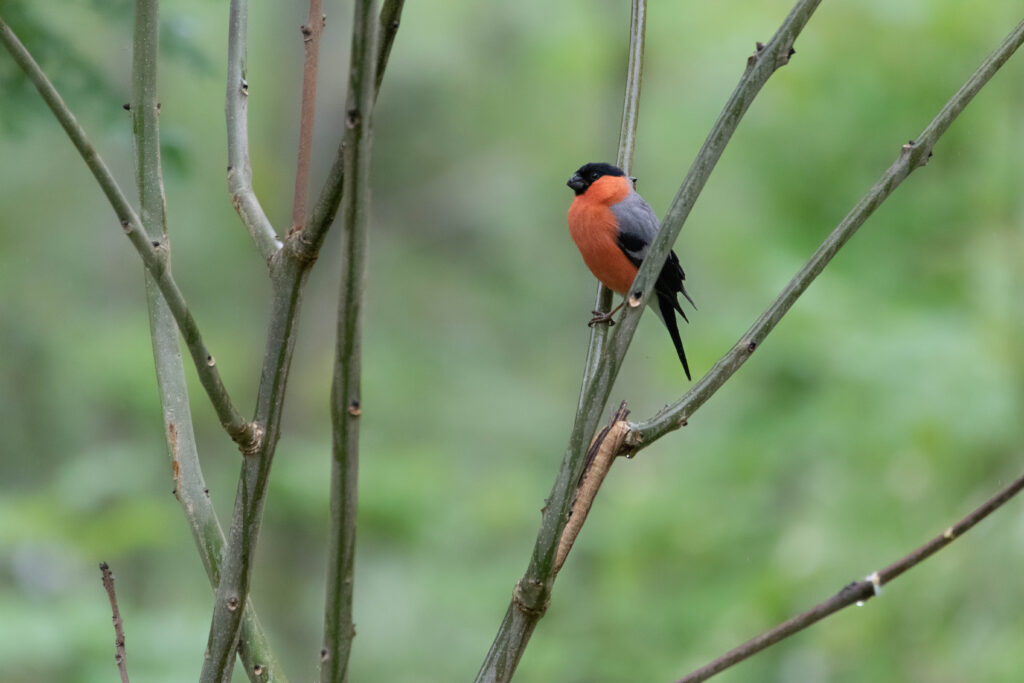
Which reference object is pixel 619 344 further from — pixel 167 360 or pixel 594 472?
pixel 167 360

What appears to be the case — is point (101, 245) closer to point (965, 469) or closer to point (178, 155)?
point (178, 155)

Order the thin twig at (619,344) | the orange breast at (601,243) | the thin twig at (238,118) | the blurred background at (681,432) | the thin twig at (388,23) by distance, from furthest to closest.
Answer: the blurred background at (681,432)
the orange breast at (601,243)
the thin twig at (238,118)
the thin twig at (619,344)
the thin twig at (388,23)

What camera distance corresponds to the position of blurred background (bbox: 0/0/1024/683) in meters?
4.25

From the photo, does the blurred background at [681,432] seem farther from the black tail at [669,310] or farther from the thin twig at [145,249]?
the thin twig at [145,249]

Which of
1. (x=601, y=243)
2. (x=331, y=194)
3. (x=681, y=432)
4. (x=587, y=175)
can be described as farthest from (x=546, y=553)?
(x=681, y=432)

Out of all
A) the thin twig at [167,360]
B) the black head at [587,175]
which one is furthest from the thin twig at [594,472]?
the black head at [587,175]

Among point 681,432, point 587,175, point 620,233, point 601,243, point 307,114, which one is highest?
point 681,432

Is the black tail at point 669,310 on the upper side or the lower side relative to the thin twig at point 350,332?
upper

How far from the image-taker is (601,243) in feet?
10.9

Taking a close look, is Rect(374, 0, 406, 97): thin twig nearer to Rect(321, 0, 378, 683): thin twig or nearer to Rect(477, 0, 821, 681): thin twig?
Rect(321, 0, 378, 683): thin twig

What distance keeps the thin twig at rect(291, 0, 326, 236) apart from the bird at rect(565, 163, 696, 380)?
1.70 metres

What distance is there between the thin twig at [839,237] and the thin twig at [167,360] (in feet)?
2.27

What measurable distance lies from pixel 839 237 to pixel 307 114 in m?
0.83

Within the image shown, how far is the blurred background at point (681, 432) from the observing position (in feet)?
13.9
